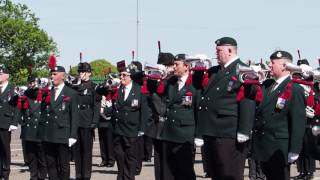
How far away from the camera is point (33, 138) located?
13.7 m

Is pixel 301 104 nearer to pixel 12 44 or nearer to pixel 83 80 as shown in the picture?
pixel 83 80

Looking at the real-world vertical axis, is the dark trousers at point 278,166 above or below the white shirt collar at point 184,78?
below

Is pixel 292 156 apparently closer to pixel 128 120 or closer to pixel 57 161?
pixel 57 161

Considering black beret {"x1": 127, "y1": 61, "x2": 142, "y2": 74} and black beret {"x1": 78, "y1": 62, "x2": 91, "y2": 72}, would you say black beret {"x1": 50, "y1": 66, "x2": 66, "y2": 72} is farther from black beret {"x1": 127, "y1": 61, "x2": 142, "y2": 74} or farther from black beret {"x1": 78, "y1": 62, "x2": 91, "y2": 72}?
black beret {"x1": 78, "y1": 62, "x2": 91, "y2": 72}

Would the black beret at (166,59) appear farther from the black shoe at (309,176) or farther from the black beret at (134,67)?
the black shoe at (309,176)

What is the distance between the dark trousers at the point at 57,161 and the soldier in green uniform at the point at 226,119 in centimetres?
337

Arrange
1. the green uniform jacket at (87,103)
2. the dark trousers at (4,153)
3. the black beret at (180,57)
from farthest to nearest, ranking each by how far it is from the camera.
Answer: the green uniform jacket at (87,103) < the dark trousers at (4,153) < the black beret at (180,57)

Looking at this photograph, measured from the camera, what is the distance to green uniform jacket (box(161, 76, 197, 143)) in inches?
415

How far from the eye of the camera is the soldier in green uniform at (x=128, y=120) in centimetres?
1253

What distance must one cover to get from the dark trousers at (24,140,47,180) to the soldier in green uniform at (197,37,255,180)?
15.2ft

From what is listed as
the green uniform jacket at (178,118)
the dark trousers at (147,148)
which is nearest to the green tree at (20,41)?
the dark trousers at (147,148)

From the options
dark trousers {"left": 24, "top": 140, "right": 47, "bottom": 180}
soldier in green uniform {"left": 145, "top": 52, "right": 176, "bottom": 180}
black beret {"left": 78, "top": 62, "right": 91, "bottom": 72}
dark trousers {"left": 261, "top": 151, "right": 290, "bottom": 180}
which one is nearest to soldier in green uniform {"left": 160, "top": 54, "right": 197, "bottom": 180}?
soldier in green uniform {"left": 145, "top": 52, "right": 176, "bottom": 180}

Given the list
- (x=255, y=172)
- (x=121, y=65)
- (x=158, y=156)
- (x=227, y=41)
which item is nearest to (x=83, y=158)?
(x=121, y=65)

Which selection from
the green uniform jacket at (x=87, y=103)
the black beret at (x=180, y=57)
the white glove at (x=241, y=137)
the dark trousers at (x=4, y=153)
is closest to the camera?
the white glove at (x=241, y=137)
